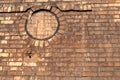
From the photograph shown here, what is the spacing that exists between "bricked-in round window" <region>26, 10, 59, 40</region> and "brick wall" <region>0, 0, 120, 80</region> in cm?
21

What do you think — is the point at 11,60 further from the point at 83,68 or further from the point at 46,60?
the point at 83,68

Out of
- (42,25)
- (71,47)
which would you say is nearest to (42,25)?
(42,25)

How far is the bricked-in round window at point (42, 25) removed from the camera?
7.77 m

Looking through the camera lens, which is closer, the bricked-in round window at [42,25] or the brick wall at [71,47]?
the brick wall at [71,47]

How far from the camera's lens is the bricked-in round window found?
7.77 meters

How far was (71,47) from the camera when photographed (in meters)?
7.54

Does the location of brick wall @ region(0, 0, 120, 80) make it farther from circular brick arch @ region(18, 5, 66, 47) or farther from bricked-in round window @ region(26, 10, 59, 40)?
bricked-in round window @ region(26, 10, 59, 40)

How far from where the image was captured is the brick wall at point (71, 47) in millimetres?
7270

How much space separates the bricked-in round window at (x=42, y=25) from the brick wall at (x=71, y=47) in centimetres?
21

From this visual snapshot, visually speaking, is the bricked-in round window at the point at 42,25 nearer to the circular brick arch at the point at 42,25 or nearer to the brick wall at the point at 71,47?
the circular brick arch at the point at 42,25

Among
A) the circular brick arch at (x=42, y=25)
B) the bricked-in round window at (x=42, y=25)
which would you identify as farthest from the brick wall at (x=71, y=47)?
the bricked-in round window at (x=42, y=25)

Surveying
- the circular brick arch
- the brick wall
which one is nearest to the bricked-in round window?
the circular brick arch

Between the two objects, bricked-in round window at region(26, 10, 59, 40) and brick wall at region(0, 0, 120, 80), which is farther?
bricked-in round window at region(26, 10, 59, 40)

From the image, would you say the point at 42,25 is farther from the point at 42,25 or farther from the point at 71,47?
the point at 71,47
